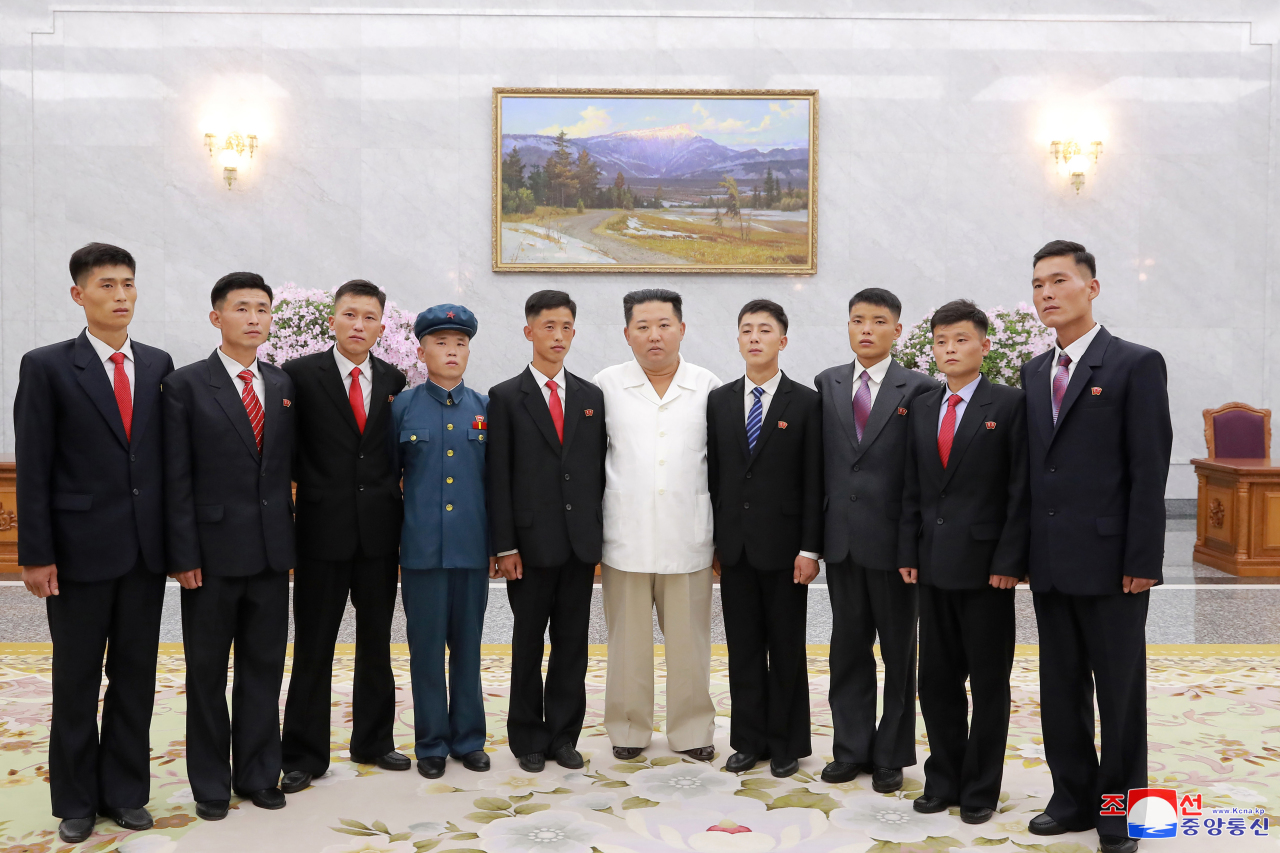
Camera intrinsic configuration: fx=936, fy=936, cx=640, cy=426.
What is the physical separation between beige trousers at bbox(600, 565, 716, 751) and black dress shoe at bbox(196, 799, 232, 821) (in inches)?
52.9

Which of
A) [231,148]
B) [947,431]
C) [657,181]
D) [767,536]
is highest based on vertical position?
[231,148]

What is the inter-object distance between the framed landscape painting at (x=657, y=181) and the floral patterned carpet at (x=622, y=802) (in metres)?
5.92

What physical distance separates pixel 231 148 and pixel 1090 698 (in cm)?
876

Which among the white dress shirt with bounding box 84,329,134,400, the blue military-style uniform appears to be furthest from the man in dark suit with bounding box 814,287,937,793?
the white dress shirt with bounding box 84,329,134,400

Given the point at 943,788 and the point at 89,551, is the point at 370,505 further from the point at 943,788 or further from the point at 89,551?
the point at 943,788

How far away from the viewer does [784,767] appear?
3383 millimetres

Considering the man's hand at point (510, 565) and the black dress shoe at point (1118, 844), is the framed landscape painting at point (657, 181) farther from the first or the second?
the black dress shoe at point (1118, 844)

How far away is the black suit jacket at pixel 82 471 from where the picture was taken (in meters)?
2.80

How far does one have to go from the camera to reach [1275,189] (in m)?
9.30

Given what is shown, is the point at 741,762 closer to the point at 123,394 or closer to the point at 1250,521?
the point at 123,394

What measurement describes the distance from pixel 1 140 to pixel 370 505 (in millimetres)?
8202

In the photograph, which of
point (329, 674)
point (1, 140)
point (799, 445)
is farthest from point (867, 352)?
point (1, 140)

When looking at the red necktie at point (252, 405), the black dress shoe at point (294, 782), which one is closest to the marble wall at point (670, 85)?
the red necktie at point (252, 405)

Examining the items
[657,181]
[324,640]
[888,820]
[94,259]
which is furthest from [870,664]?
[657,181]
